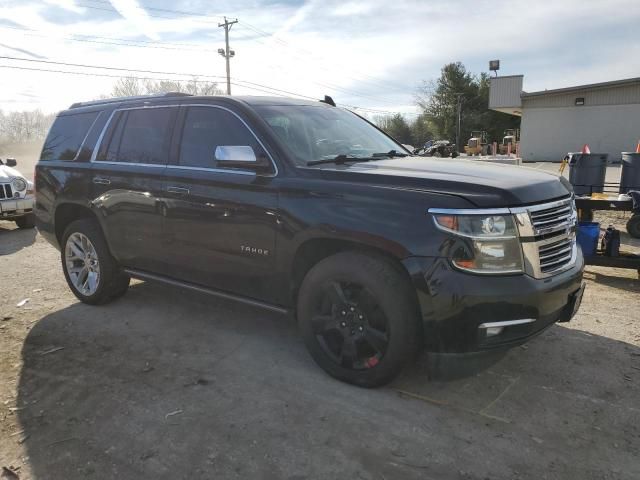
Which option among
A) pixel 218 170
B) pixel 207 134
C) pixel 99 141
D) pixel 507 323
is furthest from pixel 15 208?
pixel 507 323

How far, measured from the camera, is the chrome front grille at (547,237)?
9.37 ft

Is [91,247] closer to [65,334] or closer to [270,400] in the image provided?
[65,334]

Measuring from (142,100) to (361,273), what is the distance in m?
2.79

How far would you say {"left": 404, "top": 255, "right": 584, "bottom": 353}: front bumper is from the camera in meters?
2.77

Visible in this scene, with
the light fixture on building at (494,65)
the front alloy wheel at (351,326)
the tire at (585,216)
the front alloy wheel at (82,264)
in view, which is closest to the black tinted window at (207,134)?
the front alloy wheel at (351,326)

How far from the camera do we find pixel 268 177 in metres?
3.52

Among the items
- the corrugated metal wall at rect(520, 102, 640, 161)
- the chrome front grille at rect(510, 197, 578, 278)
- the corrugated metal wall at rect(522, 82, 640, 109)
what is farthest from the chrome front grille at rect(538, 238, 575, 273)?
the corrugated metal wall at rect(522, 82, 640, 109)

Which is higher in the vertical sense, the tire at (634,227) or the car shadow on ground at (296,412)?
the tire at (634,227)

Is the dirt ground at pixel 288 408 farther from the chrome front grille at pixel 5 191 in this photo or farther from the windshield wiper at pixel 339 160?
the chrome front grille at pixel 5 191

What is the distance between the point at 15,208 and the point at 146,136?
21.1 ft

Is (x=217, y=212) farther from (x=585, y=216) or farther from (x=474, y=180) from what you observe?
(x=585, y=216)

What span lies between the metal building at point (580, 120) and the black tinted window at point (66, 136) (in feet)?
98.6

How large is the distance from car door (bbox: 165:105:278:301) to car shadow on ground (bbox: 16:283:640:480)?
0.67m

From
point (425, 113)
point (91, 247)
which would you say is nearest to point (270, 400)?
point (91, 247)
